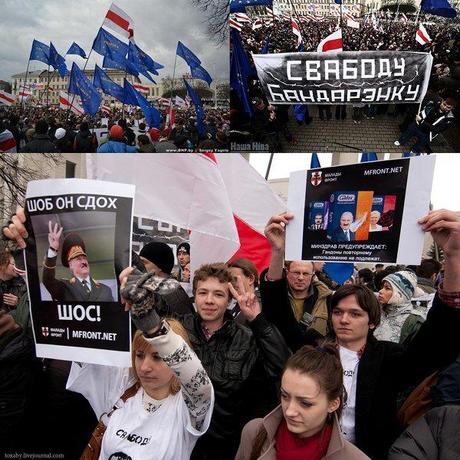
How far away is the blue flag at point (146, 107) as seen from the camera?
41.8ft

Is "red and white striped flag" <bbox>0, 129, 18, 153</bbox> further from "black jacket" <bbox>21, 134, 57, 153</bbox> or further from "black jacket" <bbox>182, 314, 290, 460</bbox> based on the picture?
"black jacket" <bbox>182, 314, 290, 460</bbox>

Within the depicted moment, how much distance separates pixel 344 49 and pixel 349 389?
437 inches

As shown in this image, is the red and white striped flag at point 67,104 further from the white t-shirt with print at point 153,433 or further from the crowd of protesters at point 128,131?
the white t-shirt with print at point 153,433

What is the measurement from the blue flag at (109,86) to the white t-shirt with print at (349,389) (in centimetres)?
1096

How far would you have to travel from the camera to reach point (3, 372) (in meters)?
3.04

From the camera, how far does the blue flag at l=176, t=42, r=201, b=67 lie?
45.8 feet

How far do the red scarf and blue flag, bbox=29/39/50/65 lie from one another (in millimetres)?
14056

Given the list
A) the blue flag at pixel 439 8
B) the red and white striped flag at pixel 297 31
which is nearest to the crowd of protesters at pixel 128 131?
the red and white striped flag at pixel 297 31

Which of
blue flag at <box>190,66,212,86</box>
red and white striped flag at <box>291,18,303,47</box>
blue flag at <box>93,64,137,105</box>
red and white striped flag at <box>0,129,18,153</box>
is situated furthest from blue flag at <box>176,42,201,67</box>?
red and white striped flag at <box>0,129,18,153</box>

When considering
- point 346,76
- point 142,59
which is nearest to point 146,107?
point 142,59

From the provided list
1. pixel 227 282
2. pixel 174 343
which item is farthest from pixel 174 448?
pixel 227 282

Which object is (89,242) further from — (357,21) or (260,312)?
(357,21)

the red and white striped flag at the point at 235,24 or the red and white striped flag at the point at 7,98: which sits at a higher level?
the red and white striped flag at the point at 235,24

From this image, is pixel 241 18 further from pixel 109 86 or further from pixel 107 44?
pixel 109 86
